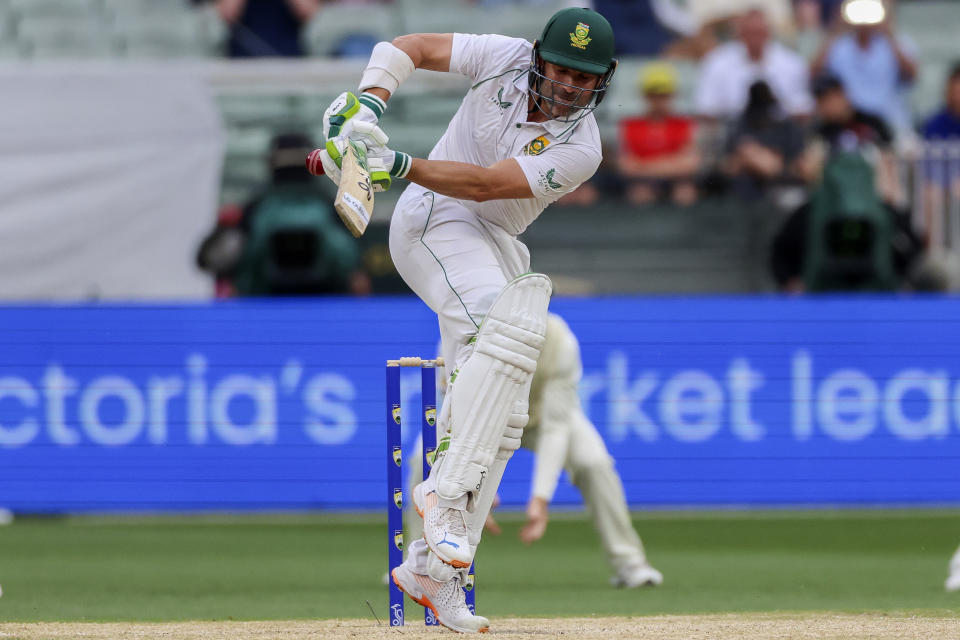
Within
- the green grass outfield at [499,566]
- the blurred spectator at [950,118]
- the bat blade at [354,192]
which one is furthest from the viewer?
the blurred spectator at [950,118]

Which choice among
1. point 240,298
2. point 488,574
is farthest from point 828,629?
point 240,298

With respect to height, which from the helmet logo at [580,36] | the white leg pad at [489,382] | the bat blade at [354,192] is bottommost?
the white leg pad at [489,382]

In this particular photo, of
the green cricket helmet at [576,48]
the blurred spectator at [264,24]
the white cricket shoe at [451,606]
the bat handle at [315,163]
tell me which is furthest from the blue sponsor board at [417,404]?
the bat handle at [315,163]

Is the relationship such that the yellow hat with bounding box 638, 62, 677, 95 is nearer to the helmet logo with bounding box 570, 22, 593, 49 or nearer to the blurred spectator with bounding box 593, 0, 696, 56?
the blurred spectator with bounding box 593, 0, 696, 56

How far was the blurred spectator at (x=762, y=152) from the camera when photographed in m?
11.5

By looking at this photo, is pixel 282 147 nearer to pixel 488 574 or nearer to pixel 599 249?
pixel 599 249

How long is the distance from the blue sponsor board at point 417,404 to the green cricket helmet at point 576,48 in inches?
194

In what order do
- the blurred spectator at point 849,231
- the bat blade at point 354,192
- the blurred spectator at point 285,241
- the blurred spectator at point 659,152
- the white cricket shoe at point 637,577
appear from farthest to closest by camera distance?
the blurred spectator at point 659,152, the blurred spectator at point 285,241, the blurred spectator at point 849,231, the white cricket shoe at point 637,577, the bat blade at point 354,192

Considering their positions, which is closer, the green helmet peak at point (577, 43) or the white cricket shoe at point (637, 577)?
the green helmet peak at point (577, 43)

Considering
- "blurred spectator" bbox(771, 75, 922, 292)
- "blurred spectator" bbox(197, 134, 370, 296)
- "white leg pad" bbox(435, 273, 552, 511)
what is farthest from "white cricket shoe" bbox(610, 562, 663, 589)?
"blurred spectator" bbox(197, 134, 370, 296)

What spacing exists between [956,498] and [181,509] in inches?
194

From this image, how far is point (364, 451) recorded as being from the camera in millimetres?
10016

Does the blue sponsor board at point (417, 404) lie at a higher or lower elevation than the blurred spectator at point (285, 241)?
lower

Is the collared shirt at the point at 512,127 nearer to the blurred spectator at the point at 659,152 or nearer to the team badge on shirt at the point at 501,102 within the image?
the team badge on shirt at the point at 501,102
